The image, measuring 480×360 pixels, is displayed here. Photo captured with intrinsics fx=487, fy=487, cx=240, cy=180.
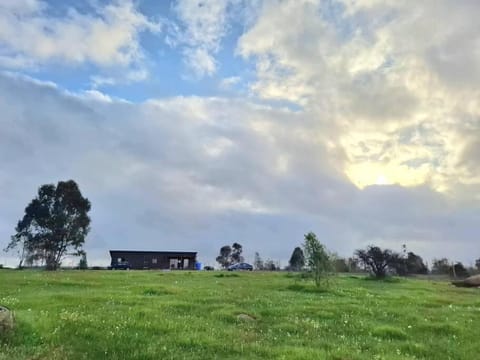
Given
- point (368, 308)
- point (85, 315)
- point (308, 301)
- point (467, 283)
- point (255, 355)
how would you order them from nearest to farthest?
point (255, 355), point (85, 315), point (368, 308), point (308, 301), point (467, 283)

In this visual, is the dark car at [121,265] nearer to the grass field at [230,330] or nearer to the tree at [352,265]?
the tree at [352,265]

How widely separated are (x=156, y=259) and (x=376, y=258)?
55.8 meters

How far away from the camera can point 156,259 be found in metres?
123

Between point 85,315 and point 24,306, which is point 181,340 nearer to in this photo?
point 85,315

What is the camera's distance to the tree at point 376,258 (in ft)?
304

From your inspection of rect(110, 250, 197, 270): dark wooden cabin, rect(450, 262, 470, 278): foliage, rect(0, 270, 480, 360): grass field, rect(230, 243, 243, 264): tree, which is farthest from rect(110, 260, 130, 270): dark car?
rect(0, 270, 480, 360): grass field

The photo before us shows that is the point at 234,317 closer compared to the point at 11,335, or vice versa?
the point at 11,335

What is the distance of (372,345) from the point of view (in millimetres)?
17844

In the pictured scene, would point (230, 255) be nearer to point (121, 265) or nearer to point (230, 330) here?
point (121, 265)

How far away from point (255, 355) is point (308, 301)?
626 inches

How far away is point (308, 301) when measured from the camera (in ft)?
101

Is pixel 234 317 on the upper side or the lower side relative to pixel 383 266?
lower

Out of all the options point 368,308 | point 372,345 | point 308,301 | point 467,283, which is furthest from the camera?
point 467,283

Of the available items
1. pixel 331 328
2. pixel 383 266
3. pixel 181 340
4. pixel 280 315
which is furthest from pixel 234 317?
pixel 383 266
